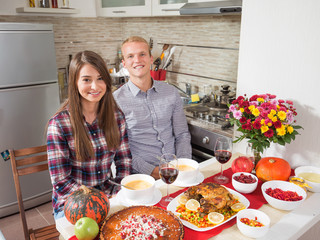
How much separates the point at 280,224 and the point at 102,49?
117 inches

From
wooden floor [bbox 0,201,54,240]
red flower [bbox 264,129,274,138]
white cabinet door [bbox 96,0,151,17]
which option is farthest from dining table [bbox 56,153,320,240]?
white cabinet door [bbox 96,0,151,17]

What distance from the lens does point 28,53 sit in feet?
7.91

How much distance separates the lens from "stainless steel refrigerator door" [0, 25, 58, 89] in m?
2.31

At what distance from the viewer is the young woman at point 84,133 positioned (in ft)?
4.78

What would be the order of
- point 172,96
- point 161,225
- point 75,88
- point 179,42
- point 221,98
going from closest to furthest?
point 161,225
point 75,88
point 172,96
point 221,98
point 179,42

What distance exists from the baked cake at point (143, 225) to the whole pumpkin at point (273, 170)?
54cm

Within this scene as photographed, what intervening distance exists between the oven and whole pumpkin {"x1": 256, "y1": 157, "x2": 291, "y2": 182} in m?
0.78

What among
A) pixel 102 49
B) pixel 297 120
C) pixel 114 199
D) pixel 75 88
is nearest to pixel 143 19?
pixel 102 49

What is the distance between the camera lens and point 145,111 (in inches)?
80.7

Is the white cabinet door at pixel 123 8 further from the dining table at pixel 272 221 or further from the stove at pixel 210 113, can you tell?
the dining table at pixel 272 221

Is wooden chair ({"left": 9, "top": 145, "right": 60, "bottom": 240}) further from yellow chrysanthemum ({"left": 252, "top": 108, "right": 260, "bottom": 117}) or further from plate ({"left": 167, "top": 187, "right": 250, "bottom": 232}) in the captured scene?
yellow chrysanthemum ({"left": 252, "top": 108, "right": 260, "bottom": 117})

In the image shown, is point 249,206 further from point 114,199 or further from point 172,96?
point 172,96

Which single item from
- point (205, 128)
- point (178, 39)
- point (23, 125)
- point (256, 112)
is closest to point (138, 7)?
point (178, 39)

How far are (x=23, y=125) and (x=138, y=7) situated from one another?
1.50 meters
